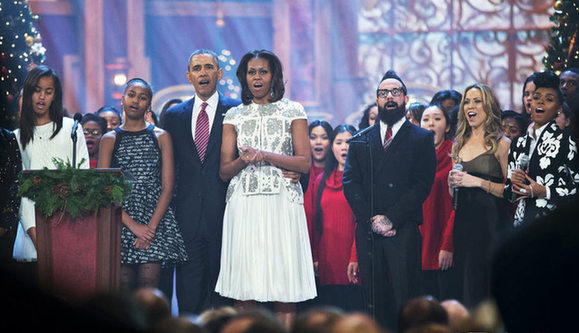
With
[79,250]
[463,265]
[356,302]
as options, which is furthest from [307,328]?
[356,302]

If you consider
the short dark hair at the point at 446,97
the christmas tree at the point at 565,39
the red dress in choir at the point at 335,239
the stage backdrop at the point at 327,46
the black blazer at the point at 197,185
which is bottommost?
the red dress in choir at the point at 335,239

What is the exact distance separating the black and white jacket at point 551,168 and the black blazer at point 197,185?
6.03ft

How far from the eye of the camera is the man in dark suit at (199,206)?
4.44m

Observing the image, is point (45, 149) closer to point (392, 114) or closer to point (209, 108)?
point (209, 108)

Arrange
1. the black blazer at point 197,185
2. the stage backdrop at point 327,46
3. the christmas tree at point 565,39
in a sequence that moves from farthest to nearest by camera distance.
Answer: the stage backdrop at point 327,46 → the christmas tree at point 565,39 → the black blazer at point 197,185

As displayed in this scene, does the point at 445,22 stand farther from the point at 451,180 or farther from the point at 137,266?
the point at 137,266

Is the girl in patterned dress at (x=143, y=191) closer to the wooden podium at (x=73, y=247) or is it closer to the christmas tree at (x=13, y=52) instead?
the wooden podium at (x=73, y=247)

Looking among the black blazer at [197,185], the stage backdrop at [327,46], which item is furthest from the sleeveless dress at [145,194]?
the stage backdrop at [327,46]

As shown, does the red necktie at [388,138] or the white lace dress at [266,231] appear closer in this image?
the white lace dress at [266,231]

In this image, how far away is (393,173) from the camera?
4453 mm

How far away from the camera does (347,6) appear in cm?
1010

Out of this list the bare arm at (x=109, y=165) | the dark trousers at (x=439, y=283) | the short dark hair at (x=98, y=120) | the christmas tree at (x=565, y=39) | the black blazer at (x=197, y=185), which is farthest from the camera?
the christmas tree at (x=565, y=39)

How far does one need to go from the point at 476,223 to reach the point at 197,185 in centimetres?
177

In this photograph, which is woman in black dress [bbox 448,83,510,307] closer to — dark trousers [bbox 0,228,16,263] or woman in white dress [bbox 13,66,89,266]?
woman in white dress [bbox 13,66,89,266]
